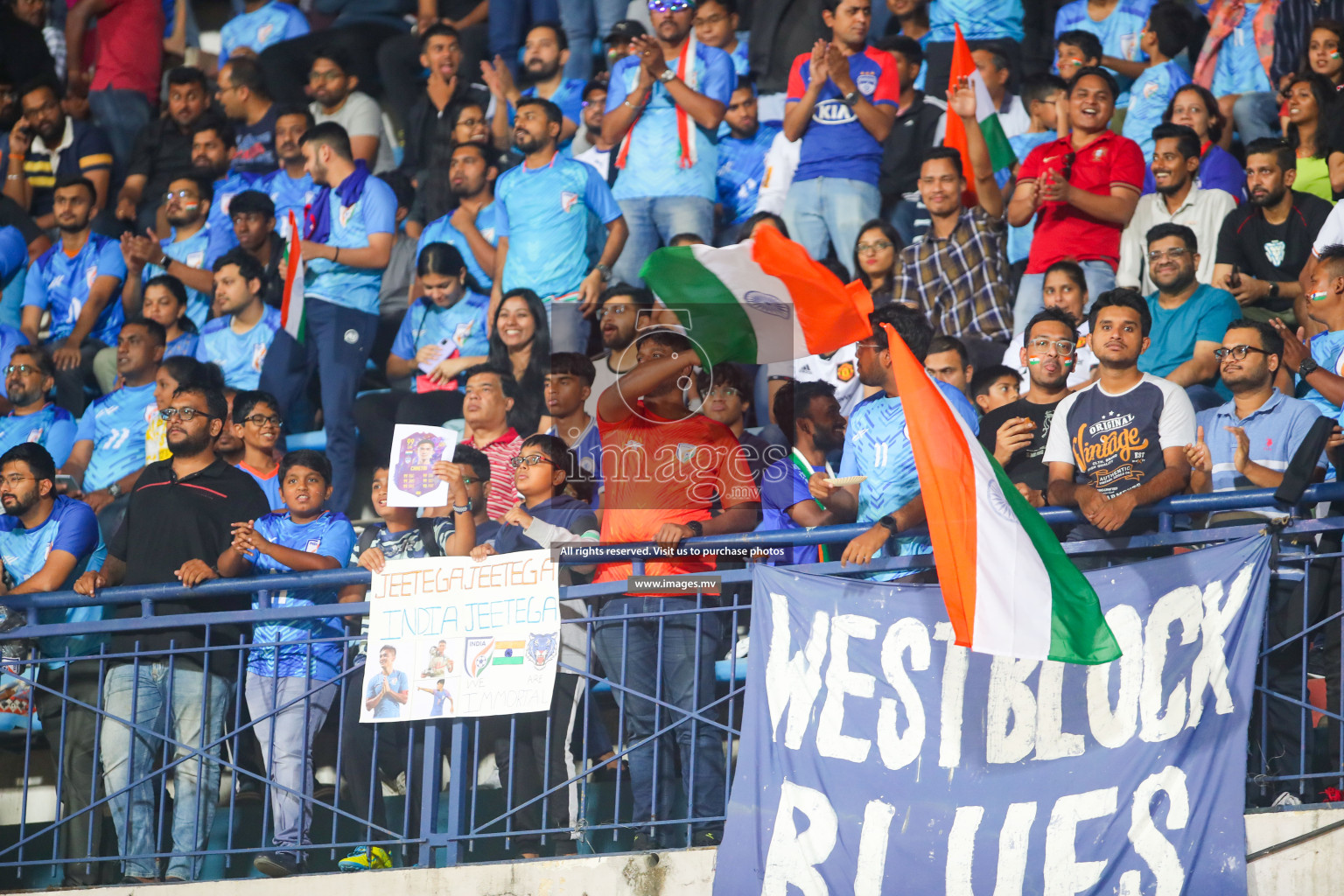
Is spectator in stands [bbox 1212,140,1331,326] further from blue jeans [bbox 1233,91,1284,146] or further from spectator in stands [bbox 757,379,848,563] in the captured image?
spectator in stands [bbox 757,379,848,563]

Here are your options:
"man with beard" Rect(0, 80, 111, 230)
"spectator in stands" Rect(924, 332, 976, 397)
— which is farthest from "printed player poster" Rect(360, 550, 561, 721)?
"man with beard" Rect(0, 80, 111, 230)

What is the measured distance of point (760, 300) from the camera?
7047mm

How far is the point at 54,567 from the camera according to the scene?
7262 mm

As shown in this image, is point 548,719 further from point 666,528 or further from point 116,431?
point 116,431

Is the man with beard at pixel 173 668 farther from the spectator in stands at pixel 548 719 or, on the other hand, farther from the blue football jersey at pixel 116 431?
the blue football jersey at pixel 116 431

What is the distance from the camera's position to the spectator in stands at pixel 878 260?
8391 millimetres

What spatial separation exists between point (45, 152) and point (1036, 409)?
8.52m

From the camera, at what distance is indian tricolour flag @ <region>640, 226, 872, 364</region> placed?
702 cm

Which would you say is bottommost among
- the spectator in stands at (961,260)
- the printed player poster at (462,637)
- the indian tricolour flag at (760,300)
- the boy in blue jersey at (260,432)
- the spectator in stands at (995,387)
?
the printed player poster at (462,637)

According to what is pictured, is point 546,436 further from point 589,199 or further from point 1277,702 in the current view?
point 1277,702

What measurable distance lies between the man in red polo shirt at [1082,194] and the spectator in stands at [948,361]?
3.12 ft

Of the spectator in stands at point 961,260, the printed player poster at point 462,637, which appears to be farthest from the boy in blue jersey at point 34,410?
the spectator in stands at point 961,260

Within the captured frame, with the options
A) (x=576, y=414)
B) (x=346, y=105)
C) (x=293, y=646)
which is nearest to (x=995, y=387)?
(x=576, y=414)

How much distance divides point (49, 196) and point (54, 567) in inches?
218
